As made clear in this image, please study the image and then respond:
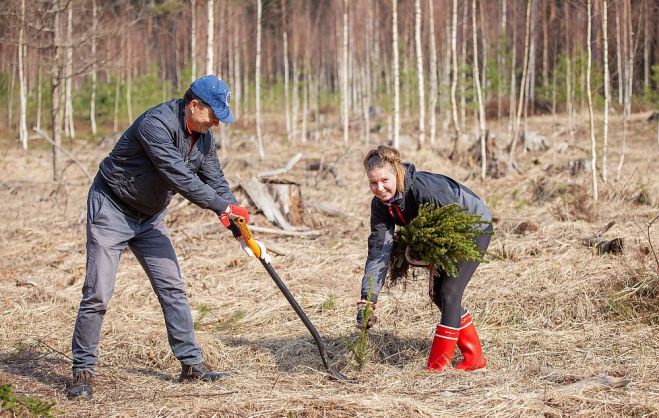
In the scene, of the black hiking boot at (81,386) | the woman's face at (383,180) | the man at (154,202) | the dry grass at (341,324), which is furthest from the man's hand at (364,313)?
the black hiking boot at (81,386)

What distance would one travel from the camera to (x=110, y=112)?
105ft

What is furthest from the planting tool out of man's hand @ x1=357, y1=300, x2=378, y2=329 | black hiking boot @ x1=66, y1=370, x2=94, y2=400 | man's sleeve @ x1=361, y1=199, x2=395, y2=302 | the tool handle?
black hiking boot @ x1=66, y1=370, x2=94, y2=400

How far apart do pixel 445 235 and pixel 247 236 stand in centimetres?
115

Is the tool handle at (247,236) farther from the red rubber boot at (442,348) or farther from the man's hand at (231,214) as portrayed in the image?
the red rubber boot at (442,348)

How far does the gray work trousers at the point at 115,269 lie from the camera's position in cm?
437

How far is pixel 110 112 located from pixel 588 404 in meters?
30.5

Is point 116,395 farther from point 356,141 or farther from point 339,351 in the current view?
point 356,141

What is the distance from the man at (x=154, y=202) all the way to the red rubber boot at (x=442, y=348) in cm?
132

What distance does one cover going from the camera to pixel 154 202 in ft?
14.7

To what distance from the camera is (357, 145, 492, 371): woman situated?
4250 mm

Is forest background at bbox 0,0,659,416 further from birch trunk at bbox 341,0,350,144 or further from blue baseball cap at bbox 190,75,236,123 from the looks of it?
birch trunk at bbox 341,0,350,144

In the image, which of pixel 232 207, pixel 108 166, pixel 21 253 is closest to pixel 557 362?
pixel 232 207

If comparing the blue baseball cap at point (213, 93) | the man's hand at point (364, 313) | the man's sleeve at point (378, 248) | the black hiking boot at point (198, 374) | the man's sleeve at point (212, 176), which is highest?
the blue baseball cap at point (213, 93)

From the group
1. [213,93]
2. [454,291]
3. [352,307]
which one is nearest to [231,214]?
[213,93]
